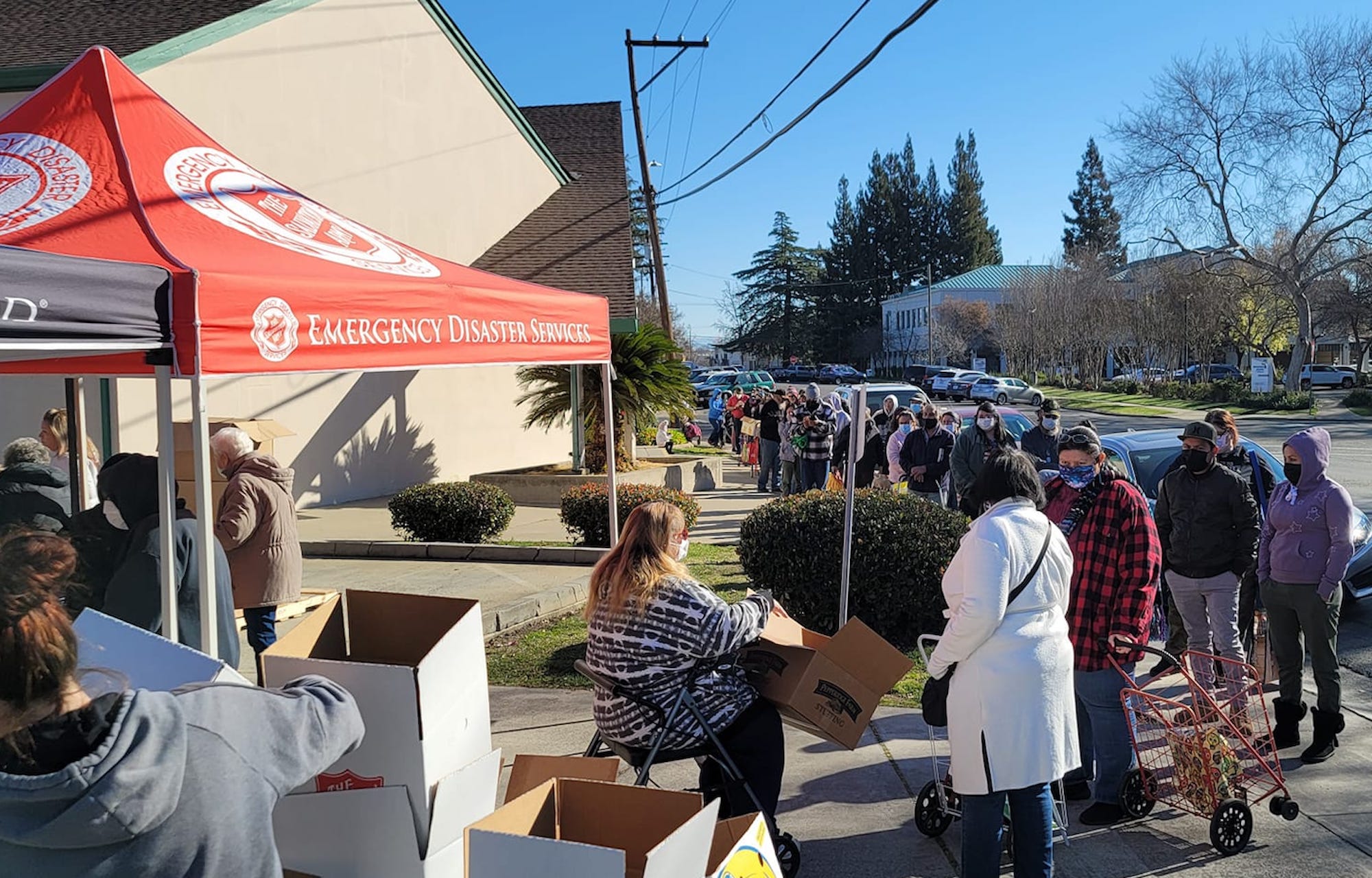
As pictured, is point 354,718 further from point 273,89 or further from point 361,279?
point 273,89

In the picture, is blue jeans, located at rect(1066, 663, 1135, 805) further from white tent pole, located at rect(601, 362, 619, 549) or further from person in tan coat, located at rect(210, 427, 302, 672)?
person in tan coat, located at rect(210, 427, 302, 672)

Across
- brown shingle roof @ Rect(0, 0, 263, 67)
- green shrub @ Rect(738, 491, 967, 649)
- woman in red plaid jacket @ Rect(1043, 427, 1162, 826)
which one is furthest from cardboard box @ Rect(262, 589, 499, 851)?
brown shingle roof @ Rect(0, 0, 263, 67)

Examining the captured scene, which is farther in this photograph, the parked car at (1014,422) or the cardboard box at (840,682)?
the parked car at (1014,422)

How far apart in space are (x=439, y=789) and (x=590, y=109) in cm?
2458

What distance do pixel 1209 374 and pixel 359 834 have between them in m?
70.7

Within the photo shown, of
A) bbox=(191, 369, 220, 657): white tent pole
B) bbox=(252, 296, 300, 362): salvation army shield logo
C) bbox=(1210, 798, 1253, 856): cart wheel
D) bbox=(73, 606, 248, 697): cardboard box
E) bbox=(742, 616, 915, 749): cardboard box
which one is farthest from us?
bbox=(1210, 798, 1253, 856): cart wheel

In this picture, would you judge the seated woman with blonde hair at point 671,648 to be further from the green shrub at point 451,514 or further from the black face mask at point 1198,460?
the green shrub at point 451,514

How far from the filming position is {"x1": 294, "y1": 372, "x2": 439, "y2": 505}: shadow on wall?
50.5 ft

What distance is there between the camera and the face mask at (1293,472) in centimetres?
585

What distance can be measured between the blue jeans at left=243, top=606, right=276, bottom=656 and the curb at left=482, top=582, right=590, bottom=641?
2077mm

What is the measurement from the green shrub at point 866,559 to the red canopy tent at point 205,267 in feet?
8.84

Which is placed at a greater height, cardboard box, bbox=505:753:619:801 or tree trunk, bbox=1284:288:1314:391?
tree trunk, bbox=1284:288:1314:391

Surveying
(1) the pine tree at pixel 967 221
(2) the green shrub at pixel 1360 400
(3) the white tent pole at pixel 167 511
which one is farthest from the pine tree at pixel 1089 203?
(3) the white tent pole at pixel 167 511

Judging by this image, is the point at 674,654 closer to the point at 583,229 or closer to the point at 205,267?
the point at 205,267
